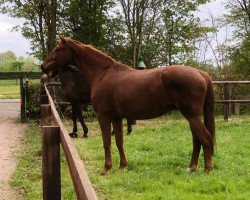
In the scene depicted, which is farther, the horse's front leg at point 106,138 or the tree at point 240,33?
the tree at point 240,33

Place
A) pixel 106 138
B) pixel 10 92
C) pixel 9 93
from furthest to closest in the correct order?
pixel 10 92
pixel 9 93
pixel 106 138

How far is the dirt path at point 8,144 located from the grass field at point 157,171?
0.16 m

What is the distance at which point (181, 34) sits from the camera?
19.5 m

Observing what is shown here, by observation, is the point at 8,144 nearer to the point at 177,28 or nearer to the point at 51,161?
the point at 51,161

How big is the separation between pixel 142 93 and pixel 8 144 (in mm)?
4507

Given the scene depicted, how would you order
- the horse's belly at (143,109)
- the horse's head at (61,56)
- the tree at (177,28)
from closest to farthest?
the horse's belly at (143,109) → the horse's head at (61,56) → the tree at (177,28)

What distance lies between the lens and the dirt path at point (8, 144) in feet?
17.6

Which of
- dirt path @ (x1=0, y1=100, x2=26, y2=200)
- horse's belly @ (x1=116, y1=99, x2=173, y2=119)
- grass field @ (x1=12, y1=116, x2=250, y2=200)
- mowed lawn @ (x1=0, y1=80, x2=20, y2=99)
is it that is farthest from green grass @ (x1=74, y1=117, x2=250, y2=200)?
mowed lawn @ (x1=0, y1=80, x2=20, y2=99)

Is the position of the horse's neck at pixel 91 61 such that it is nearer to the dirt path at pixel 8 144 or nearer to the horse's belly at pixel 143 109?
the horse's belly at pixel 143 109

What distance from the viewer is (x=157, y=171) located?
229 inches

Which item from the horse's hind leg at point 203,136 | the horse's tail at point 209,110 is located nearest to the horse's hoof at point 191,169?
the horse's hind leg at point 203,136

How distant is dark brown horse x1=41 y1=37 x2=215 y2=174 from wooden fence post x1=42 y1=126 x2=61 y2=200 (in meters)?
2.93

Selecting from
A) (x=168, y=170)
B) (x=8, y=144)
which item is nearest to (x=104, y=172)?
(x=168, y=170)

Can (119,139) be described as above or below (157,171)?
above
